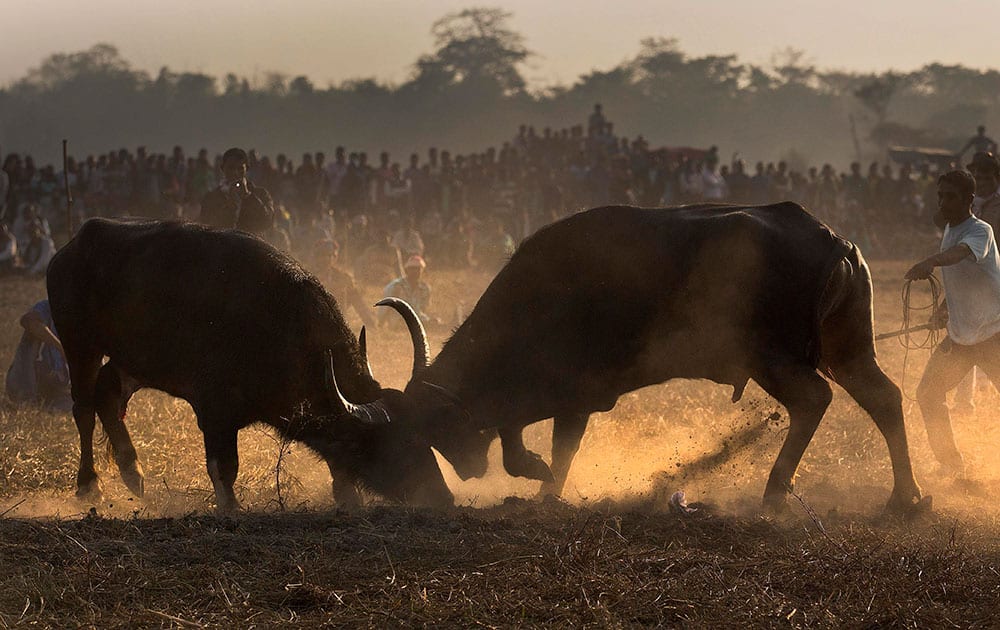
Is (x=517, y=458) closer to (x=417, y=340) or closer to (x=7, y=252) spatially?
(x=417, y=340)

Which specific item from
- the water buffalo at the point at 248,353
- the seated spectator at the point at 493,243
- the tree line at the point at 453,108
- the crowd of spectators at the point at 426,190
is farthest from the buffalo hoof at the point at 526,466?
the tree line at the point at 453,108

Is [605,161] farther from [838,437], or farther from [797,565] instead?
[797,565]

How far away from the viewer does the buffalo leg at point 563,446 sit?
304 inches

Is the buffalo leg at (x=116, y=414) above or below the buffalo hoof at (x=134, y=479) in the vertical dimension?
above

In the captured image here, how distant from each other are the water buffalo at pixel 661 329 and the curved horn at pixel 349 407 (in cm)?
26

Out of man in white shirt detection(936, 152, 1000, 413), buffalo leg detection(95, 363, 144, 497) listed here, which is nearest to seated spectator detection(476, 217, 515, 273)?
man in white shirt detection(936, 152, 1000, 413)

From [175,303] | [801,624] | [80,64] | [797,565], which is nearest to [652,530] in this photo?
[797,565]

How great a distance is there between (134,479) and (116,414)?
1.50ft

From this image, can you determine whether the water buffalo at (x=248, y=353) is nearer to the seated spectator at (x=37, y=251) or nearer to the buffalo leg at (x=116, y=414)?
the buffalo leg at (x=116, y=414)

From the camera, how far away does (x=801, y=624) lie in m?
4.40

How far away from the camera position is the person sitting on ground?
9250mm

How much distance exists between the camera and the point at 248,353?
6.93 m

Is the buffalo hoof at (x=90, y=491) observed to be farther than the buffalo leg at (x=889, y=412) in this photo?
Yes

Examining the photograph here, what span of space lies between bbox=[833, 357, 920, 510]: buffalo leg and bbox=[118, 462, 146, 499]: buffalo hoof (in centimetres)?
417
